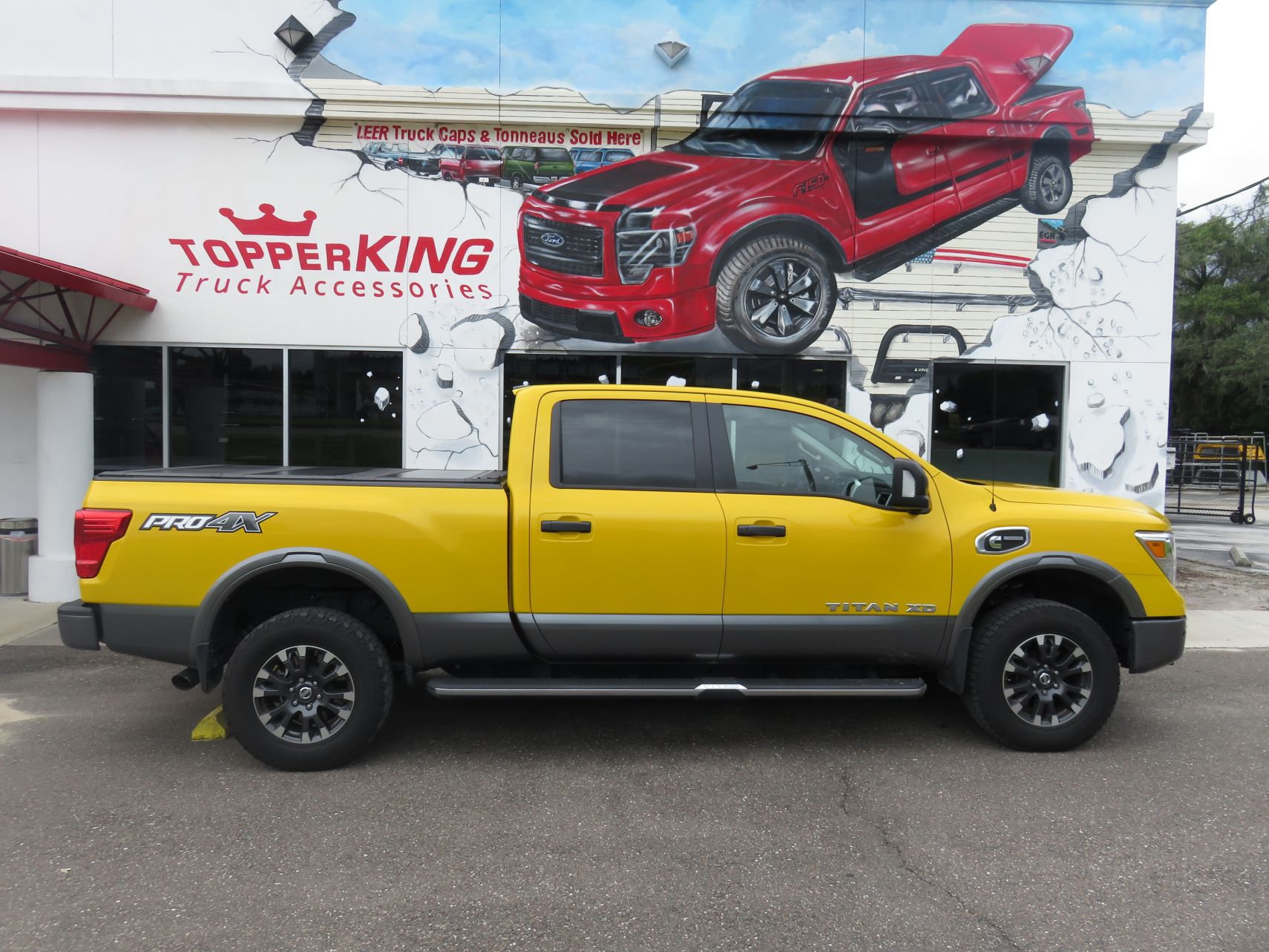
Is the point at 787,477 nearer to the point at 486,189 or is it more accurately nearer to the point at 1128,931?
the point at 1128,931

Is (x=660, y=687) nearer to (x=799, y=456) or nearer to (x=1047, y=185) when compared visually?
(x=799, y=456)

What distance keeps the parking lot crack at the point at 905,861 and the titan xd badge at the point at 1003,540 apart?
1443 mm

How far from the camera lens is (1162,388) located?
1012 centimetres

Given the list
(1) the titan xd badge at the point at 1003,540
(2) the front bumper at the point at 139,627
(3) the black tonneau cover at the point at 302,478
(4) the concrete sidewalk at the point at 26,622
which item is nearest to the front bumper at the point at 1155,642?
(1) the titan xd badge at the point at 1003,540

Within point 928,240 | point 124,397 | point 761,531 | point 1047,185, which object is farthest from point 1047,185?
point 124,397

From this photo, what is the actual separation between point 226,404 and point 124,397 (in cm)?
115

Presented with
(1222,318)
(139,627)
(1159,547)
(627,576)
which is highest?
(1222,318)

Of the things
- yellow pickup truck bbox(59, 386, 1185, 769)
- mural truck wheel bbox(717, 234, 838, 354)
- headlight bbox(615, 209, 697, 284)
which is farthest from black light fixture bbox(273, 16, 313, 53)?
yellow pickup truck bbox(59, 386, 1185, 769)

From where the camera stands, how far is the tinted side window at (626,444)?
4.50 m

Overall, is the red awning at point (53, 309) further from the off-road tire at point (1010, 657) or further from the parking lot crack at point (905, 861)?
the off-road tire at point (1010, 657)

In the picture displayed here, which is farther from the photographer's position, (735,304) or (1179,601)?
(735,304)

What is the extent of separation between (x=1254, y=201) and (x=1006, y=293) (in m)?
35.6

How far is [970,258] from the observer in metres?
10.2

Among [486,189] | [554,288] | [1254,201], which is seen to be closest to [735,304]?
[554,288]
